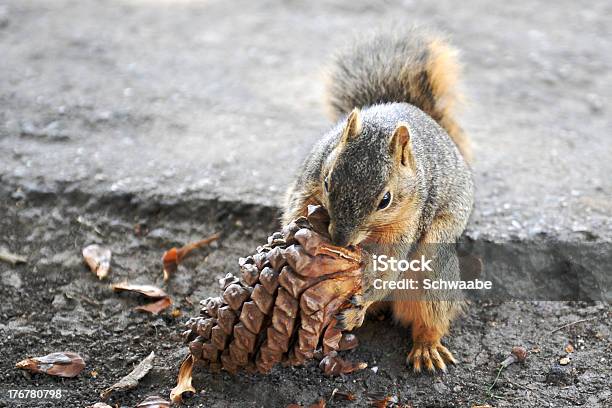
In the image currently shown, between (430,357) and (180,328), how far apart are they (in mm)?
738

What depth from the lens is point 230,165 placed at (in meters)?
2.92

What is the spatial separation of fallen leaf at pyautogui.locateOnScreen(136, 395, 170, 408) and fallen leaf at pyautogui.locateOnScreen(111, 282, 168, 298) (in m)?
0.45

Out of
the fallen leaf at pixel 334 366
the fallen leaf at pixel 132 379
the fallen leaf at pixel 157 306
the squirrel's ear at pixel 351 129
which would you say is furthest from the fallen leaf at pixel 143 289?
the squirrel's ear at pixel 351 129

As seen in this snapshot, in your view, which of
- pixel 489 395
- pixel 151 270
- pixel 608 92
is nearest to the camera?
pixel 489 395

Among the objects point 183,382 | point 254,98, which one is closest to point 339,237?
point 183,382

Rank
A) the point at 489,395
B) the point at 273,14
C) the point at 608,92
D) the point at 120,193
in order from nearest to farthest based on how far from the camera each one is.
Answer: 1. the point at 489,395
2. the point at 120,193
3. the point at 608,92
4. the point at 273,14

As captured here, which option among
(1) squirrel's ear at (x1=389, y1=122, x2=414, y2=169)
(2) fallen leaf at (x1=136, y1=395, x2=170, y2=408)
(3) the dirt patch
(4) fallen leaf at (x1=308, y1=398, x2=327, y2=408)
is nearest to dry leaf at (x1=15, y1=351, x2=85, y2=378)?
(3) the dirt patch

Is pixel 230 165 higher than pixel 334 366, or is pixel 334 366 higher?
pixel 230 165

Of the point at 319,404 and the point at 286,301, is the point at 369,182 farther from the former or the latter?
the point at 319,404

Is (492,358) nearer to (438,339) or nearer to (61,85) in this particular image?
(438,339)

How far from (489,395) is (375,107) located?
91 centimetres

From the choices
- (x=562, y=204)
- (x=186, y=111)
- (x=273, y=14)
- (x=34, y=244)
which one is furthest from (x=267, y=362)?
(x=273, y=14)

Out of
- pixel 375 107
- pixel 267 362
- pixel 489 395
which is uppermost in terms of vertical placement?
pixel 375 107

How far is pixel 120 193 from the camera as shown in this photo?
2701 millimetres
